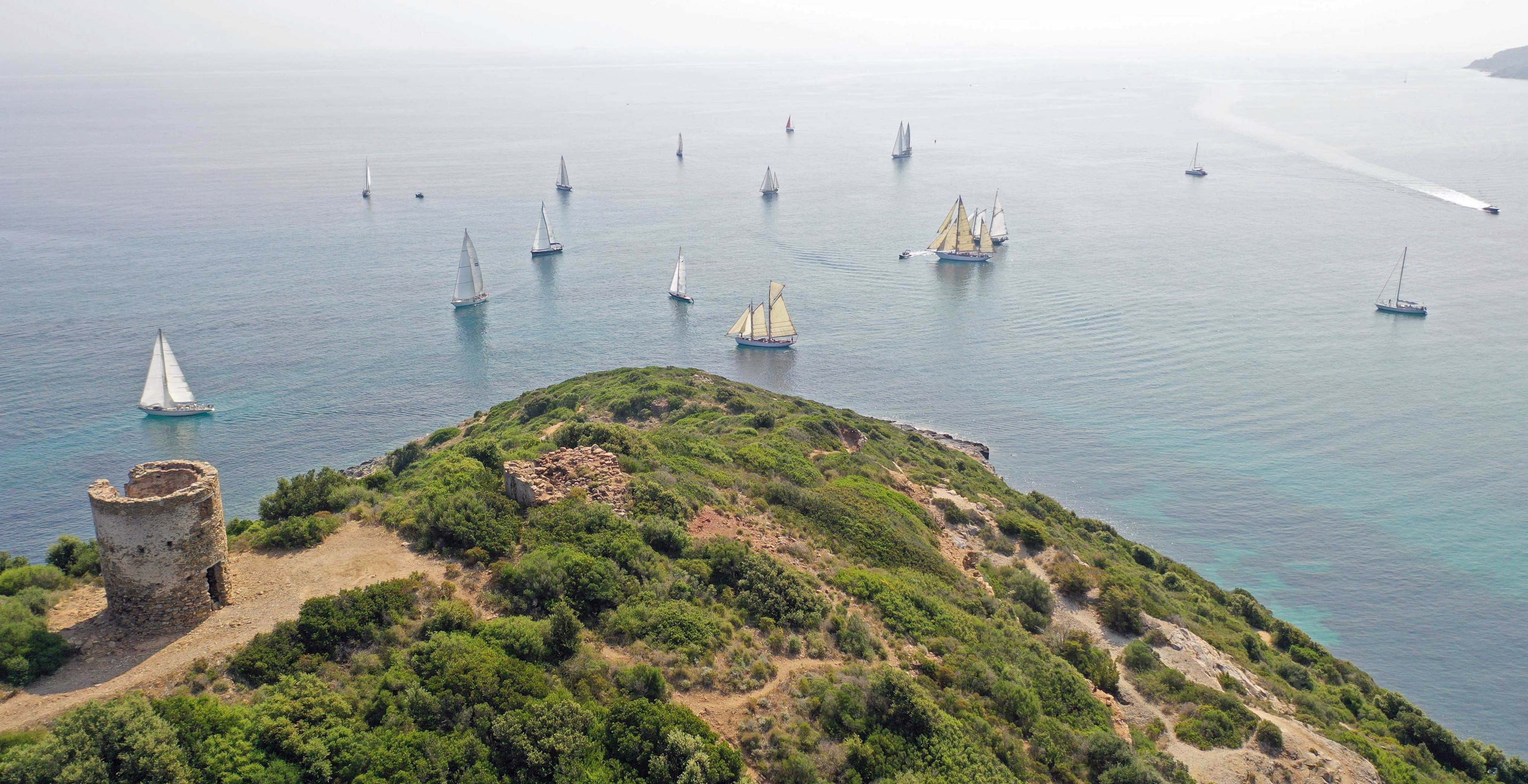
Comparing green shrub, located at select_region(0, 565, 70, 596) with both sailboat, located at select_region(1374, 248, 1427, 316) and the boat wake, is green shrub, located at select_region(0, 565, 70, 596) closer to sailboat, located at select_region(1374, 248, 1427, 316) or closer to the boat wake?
sailboat, located at select_region(1374, 248, 1427, 316)

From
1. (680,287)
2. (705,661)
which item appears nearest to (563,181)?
(680,287)

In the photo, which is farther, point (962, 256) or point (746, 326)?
point (962, 256)

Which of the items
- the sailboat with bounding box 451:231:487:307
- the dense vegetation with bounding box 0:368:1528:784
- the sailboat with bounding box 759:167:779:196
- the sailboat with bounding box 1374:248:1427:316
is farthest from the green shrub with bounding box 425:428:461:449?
the sailboat with bounding box 759:167:779:196

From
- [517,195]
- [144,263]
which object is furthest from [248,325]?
[517,195]

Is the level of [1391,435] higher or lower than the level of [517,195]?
lower

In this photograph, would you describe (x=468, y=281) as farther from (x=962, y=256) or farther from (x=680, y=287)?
(x=962, y=256)

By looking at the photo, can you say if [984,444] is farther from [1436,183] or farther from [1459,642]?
[1436,183]
